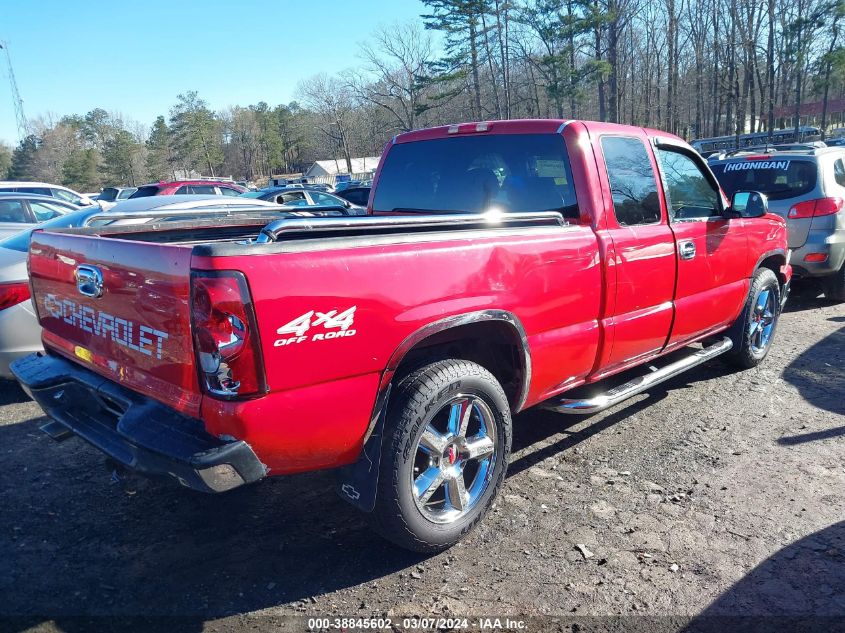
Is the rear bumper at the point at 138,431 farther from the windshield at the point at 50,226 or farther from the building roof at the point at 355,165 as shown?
the building roof at the point at 355,165

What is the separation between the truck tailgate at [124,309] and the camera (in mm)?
2357

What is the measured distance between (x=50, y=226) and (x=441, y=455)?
5.72m

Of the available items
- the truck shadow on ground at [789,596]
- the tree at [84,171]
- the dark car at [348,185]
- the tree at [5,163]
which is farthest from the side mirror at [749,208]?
the tree at [5,163]

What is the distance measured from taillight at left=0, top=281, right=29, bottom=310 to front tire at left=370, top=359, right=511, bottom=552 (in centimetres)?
349

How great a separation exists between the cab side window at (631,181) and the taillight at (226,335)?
8.04 ft

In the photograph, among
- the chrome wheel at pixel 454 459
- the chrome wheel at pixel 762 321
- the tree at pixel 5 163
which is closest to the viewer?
the chrome wheel at pixel 454 459

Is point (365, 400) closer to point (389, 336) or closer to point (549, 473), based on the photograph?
point (389, 336)

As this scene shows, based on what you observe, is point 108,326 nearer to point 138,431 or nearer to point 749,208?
point 138,431

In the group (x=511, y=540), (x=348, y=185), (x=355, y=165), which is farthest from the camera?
(x=355, y=165)

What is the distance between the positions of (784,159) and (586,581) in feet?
23.0

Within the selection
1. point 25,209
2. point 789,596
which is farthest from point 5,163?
point 789,596

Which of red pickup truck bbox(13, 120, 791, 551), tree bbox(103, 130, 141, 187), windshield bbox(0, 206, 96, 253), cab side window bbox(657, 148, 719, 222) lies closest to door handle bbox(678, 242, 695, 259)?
red pickup truck bbox(13, 120, 791, 551)

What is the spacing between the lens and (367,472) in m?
2.67

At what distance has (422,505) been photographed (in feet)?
9.57
